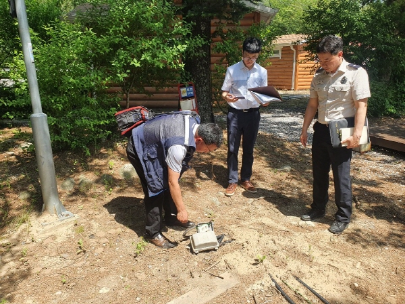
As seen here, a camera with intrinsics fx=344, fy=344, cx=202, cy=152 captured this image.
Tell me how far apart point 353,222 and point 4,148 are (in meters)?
5.62

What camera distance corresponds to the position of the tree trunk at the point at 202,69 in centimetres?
631

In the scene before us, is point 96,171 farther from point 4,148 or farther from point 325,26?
point 325,26

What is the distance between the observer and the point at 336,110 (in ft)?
11.6

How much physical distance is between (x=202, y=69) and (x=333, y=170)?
12.0 ft

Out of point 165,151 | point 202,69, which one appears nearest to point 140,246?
point 165,151

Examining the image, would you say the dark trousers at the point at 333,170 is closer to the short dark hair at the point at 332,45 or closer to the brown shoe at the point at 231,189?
the short dark hair at the point at 332,45

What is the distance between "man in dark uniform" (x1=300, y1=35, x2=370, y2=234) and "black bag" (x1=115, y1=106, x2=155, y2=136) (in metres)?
1.85

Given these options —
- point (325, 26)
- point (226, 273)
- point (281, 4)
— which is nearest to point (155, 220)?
point (226, 273)

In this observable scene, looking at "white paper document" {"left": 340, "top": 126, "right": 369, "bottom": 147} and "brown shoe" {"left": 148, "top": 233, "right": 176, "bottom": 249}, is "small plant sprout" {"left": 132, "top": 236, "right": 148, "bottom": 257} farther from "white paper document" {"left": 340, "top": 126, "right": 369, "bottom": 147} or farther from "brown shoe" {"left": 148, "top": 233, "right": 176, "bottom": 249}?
"white paper document" {"left": 340, "top": 126, "right": 369, "bottom": 147}

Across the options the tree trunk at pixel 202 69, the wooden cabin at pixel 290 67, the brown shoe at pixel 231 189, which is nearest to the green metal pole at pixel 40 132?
the brown shoe at pixel 231 189

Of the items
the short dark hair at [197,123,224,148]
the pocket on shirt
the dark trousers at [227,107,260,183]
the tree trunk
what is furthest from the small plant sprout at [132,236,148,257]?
the tree trunk

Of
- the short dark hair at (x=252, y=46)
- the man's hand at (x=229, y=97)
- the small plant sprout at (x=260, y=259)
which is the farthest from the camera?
the man's hand at (x=229, y=97)

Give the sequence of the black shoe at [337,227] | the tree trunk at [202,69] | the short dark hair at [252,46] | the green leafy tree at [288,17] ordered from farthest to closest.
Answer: the green leafy tree at [288,17]
the tree trunk at [202,69]
the short dark hair at [252,46]
the black shoe at [337,227]

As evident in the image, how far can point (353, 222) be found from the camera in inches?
155
